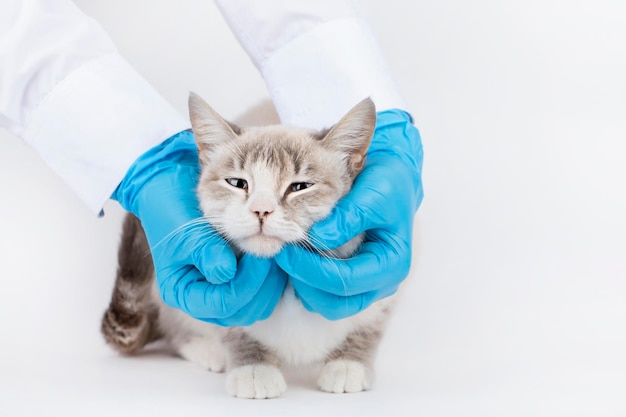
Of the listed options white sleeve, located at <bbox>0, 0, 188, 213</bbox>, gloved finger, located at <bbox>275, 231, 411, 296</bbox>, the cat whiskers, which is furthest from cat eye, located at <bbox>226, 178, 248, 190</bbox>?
white sleeve, located at <bbox>0, 0, 188, 213</bbox>

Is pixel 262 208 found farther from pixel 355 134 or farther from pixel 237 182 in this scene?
pixel 355 134

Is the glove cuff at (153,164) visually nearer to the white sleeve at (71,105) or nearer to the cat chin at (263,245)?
the white sleeve at (71,105)

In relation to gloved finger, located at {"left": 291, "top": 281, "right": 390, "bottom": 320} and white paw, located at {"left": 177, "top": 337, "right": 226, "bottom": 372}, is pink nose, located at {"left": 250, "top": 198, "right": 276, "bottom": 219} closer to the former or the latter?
gloved finger, located at {"left": 291, "top": 281, "right": 390, "bottom": 320}

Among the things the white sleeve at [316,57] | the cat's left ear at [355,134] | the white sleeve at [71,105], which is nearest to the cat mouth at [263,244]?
the cat's left ear at [355,134]

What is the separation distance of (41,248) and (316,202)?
1.62 meters

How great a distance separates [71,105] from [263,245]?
2.76 ft

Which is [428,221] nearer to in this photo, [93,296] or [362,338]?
[362,338]

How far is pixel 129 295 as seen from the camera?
110 inches

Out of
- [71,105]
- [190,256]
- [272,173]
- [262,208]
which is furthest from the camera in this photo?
[71,105]

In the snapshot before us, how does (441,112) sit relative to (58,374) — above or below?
above

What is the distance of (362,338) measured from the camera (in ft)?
7.86

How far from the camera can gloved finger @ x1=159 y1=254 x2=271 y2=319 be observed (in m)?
2.09

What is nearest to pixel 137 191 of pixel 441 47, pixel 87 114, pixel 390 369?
pixel 87 114

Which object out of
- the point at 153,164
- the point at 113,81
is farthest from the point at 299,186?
the point at 113,81
